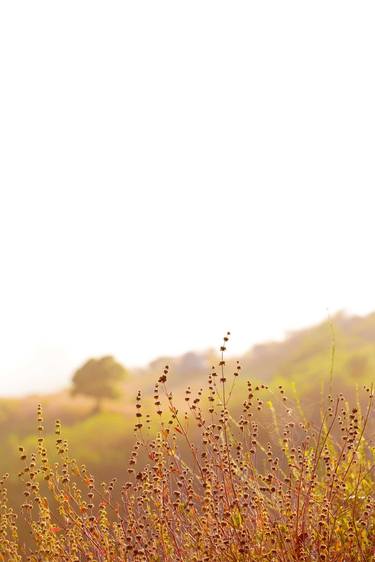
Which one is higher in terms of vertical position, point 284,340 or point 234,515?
point 284,340

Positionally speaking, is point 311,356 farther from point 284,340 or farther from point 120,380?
point 120,380

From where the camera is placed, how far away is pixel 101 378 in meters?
9.22

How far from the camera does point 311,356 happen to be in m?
9.39

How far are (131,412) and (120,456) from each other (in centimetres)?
117

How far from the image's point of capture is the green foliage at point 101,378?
9234 millimetres

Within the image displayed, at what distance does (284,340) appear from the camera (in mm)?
10250

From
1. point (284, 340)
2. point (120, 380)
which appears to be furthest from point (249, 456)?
point (284, 340)

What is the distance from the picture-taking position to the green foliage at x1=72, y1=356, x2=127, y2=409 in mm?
9234

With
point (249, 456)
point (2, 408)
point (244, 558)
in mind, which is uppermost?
point (2, 408)

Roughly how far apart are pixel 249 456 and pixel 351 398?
407 cm

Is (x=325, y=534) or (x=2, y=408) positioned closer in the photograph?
(x=325, y=534)

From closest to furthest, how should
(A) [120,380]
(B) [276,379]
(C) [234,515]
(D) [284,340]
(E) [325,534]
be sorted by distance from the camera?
(E) [325,534] < (C) [234,515] < (B) [276,379] < (A) [120,380] < (D) [284,340]

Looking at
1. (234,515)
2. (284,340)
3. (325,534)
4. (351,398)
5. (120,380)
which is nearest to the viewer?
(325,534)

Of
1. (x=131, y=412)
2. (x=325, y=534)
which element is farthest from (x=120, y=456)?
(x=325, y=534)
